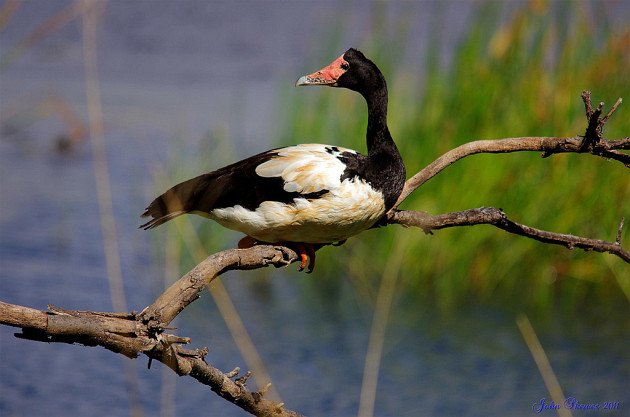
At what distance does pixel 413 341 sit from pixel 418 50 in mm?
5777

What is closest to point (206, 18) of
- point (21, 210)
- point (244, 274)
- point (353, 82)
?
point (21, 210)

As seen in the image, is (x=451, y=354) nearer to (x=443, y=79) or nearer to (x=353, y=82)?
(x=443, y=79)

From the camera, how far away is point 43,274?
750 centimetres

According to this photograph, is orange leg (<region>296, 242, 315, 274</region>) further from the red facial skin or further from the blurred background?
the blurred background

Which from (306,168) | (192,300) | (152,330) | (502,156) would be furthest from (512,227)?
(502,156)

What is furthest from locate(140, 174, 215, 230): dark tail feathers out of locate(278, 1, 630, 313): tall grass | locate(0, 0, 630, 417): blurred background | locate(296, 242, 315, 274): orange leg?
locate(278, 1, 630, 313): tall grass

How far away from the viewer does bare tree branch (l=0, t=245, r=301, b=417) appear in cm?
219

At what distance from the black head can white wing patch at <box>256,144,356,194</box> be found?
0.94 feet

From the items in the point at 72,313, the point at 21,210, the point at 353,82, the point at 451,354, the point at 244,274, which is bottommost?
the point at 451,354

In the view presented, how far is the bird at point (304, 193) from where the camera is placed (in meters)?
3.67

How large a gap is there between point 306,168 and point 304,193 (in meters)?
0.17

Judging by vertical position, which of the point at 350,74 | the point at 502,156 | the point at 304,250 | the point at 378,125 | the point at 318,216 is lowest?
the point at 502,156

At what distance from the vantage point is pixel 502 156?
6.71 metres

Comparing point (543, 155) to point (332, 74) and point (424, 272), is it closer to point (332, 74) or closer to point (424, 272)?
point (332, 74)
